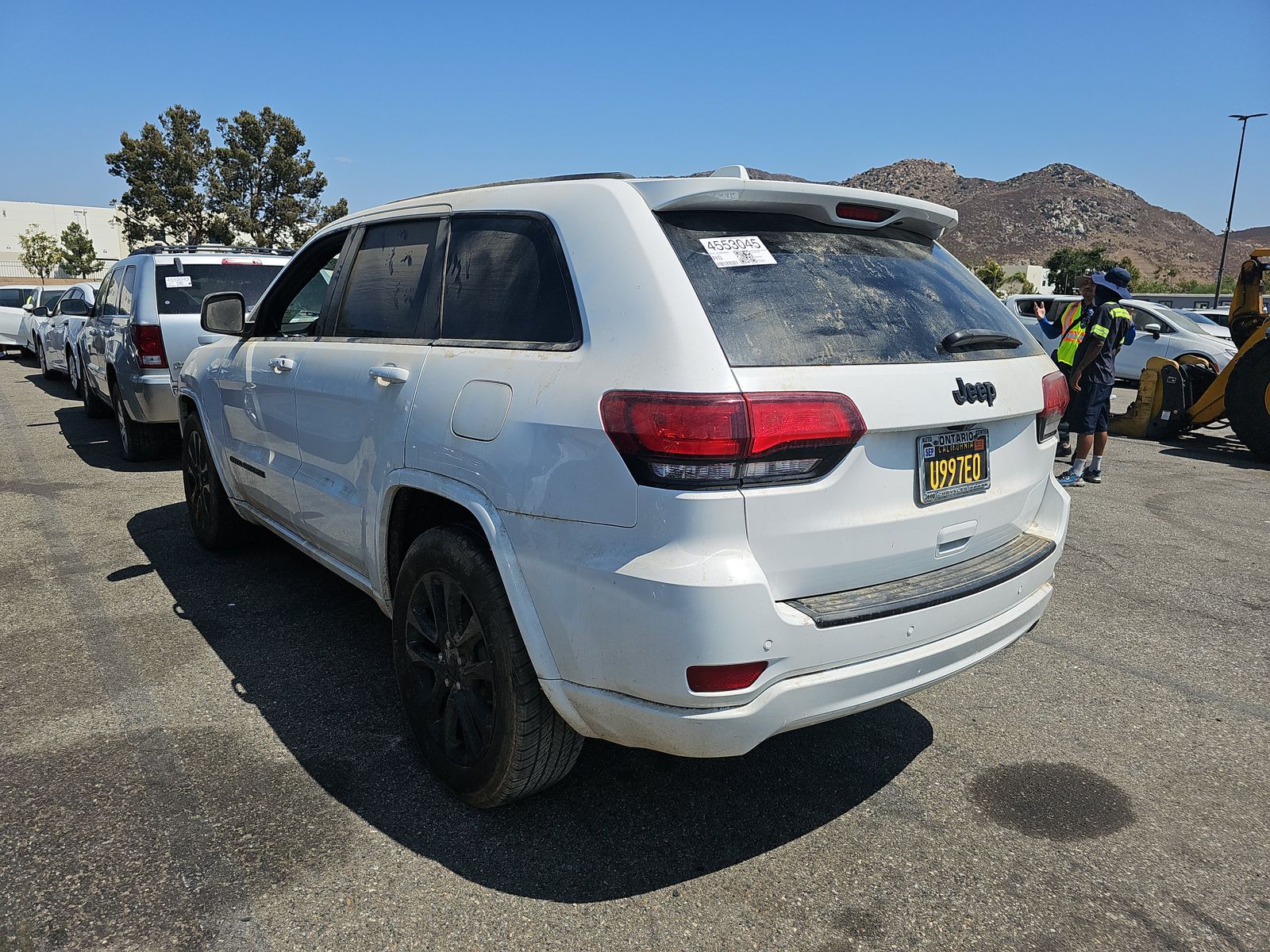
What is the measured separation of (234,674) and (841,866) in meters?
2.59

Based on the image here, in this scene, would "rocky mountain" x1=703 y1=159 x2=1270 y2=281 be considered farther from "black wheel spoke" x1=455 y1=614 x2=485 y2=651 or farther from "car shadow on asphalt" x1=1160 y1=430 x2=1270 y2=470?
"black wheel spoke" x1=455 y1=614 x2=485 y2=651

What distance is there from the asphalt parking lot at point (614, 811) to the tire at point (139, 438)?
370 cm

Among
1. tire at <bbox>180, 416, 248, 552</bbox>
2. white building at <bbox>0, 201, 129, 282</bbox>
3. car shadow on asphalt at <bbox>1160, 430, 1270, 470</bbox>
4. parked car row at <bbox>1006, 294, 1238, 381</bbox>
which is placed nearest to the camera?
tire at <bbox>180, 416, 248, 552</bbox>

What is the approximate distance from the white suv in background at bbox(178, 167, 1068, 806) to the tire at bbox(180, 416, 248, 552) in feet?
7.47

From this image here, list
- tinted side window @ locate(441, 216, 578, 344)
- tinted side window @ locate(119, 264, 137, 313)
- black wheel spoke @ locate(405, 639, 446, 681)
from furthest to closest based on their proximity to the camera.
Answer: tinted side window @ locate(119, 264, 137, 313)
black wheel spoke @ locate(405, 639, 446, 681)
tinted side window @ locate(441, 216, 578, 344)

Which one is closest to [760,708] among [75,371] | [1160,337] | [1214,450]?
[1214,450]

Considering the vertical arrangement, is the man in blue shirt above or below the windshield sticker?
below

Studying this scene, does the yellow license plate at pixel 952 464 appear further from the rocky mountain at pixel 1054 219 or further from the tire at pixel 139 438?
the rocky mountain at pixel 1054 219

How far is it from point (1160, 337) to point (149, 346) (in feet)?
47.9

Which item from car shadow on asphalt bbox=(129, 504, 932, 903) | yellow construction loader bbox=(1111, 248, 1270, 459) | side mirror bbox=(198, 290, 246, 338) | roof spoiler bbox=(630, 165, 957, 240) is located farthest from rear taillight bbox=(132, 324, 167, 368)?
yellow construction loader bbox=(1111, 248, 1270, 459)

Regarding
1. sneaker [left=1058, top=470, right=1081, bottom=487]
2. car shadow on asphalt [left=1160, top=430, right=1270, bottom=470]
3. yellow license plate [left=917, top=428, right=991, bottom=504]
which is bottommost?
car shadow on asphalt [left=1160, top=430, right=1270, bottom=470]

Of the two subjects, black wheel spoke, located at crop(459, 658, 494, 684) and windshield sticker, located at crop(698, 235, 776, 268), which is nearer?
windshield sticker, located at crop(698, 235, 776, 268)

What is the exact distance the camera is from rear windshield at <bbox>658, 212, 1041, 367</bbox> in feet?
7.57

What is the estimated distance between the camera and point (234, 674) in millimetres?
3766
